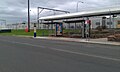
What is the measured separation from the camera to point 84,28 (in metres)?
31.5

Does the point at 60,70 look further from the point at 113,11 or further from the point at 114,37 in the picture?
the point at 113,11

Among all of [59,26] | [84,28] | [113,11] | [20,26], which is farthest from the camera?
[20,26]

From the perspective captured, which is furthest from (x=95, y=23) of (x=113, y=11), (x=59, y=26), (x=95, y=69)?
(x=95, y=69)

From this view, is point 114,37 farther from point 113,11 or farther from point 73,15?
point 73,15

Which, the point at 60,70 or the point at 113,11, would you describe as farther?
the point at 113,11

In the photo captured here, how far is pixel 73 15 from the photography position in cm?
5966

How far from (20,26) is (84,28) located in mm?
78093

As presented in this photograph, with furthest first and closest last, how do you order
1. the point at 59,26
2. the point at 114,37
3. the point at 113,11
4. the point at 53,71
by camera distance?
the point at 113,11, the point at 59,26, the point at 114,37, the point at 53,71

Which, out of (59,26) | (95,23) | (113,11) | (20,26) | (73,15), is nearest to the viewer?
(59,26)

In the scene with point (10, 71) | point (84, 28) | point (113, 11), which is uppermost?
point (113, 11)

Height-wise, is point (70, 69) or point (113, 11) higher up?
point (113, 11)

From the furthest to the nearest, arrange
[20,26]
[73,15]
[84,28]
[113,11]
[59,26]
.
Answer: [20,26]
[73,15]
[113,11]
[59,26]
[84,28]

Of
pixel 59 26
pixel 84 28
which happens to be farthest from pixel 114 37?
pixel 59 26

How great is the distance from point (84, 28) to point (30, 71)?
79.7 ft
